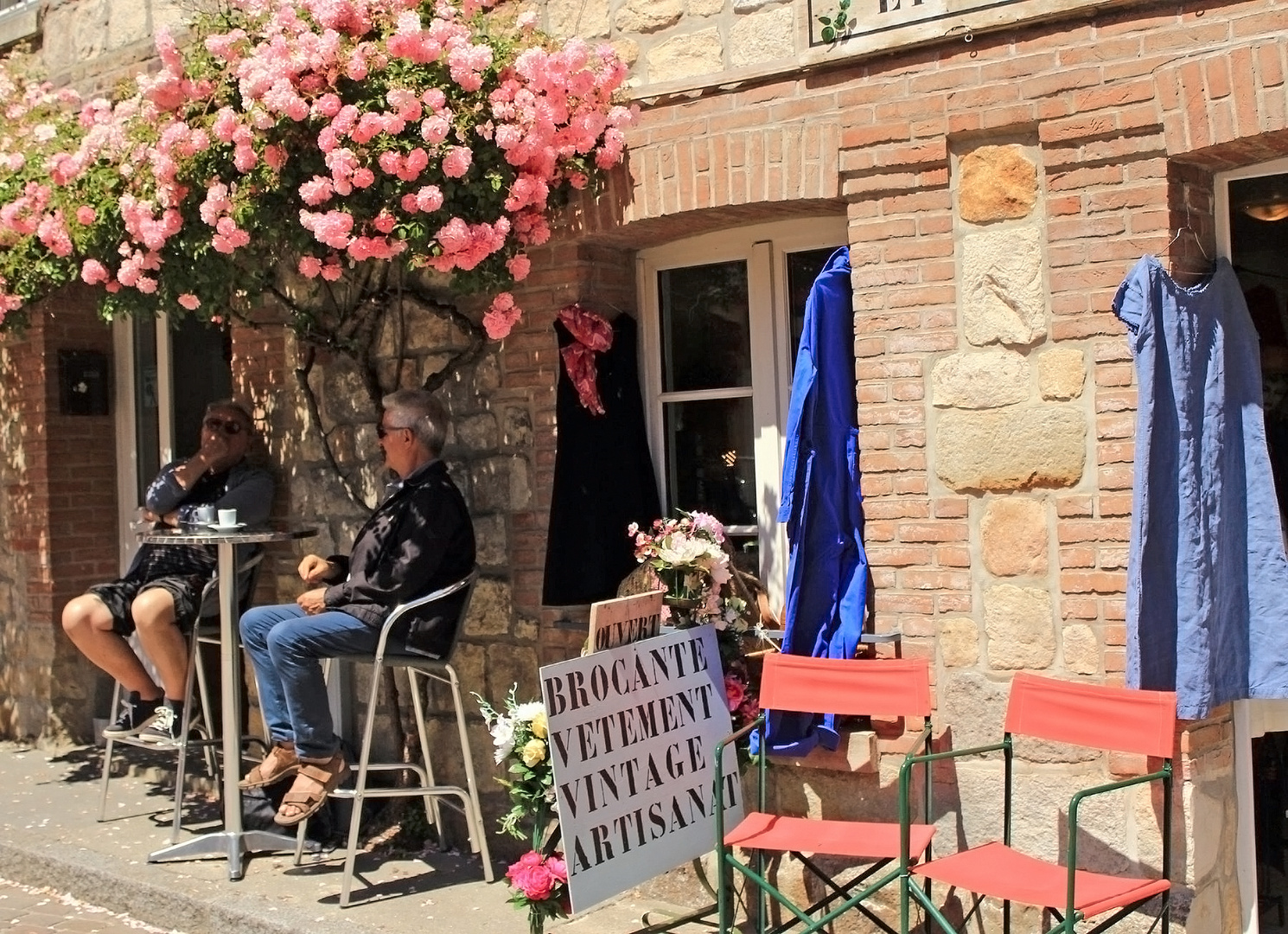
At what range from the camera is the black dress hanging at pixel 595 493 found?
218 inches

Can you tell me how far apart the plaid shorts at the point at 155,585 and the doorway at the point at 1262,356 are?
14.5 feet

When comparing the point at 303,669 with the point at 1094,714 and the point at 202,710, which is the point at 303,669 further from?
the point at 1094,714

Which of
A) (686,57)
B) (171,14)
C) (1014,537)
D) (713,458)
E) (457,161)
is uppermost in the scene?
(171,14)

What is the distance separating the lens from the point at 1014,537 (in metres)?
4.50

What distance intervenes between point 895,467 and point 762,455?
2.66ft

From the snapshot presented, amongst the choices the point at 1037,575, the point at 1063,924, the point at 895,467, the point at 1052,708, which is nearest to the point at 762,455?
the point at 895,467

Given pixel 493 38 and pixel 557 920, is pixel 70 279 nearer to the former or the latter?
pixel 493 38

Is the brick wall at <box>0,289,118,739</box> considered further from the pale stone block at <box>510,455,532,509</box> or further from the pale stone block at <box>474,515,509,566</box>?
the pale stone block at <box>510,455,532,509</box>

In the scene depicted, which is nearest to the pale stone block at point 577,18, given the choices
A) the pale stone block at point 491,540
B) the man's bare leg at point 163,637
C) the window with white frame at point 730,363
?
the window with white frame at point 730,363

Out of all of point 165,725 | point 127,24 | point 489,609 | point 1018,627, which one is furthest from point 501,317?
point 127,24

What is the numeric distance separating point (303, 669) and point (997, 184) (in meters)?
2.97

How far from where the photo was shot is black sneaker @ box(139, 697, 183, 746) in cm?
634

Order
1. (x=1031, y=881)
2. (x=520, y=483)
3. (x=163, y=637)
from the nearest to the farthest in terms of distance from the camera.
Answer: (x=1031, y=881)
(x=520, y=483)
(x=163, y=637)

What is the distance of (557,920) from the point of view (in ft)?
16.8
